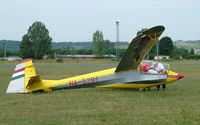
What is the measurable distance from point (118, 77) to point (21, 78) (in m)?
3.61

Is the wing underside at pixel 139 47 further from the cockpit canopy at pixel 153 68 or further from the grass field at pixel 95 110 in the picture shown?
the grass field at pixel 95 110

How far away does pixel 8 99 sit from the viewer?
1077 centimetres

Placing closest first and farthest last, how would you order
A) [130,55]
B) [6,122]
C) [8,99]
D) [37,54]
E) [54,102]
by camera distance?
[6,122]
[54,102]
[8,99]
[130,55]
[37,54]

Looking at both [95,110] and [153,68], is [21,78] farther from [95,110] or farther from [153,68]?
[153,68]

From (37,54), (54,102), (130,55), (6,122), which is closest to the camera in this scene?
(6,122)

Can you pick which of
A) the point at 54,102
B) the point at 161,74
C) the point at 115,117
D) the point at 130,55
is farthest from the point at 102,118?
the point at 161,74

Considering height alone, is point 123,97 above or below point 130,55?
below

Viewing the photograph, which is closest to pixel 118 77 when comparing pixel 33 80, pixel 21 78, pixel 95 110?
pixel 33 80

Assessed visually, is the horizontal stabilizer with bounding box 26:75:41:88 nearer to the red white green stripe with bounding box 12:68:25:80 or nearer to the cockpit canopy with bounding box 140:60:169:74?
the red white green stripe with bounding box 12:68:25:80

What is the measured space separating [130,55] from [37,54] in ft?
317

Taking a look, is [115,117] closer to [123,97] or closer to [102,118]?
[102,118]

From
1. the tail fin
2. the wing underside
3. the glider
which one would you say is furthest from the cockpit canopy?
the tail fin

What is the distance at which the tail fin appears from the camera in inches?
463

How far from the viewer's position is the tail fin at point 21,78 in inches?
463
